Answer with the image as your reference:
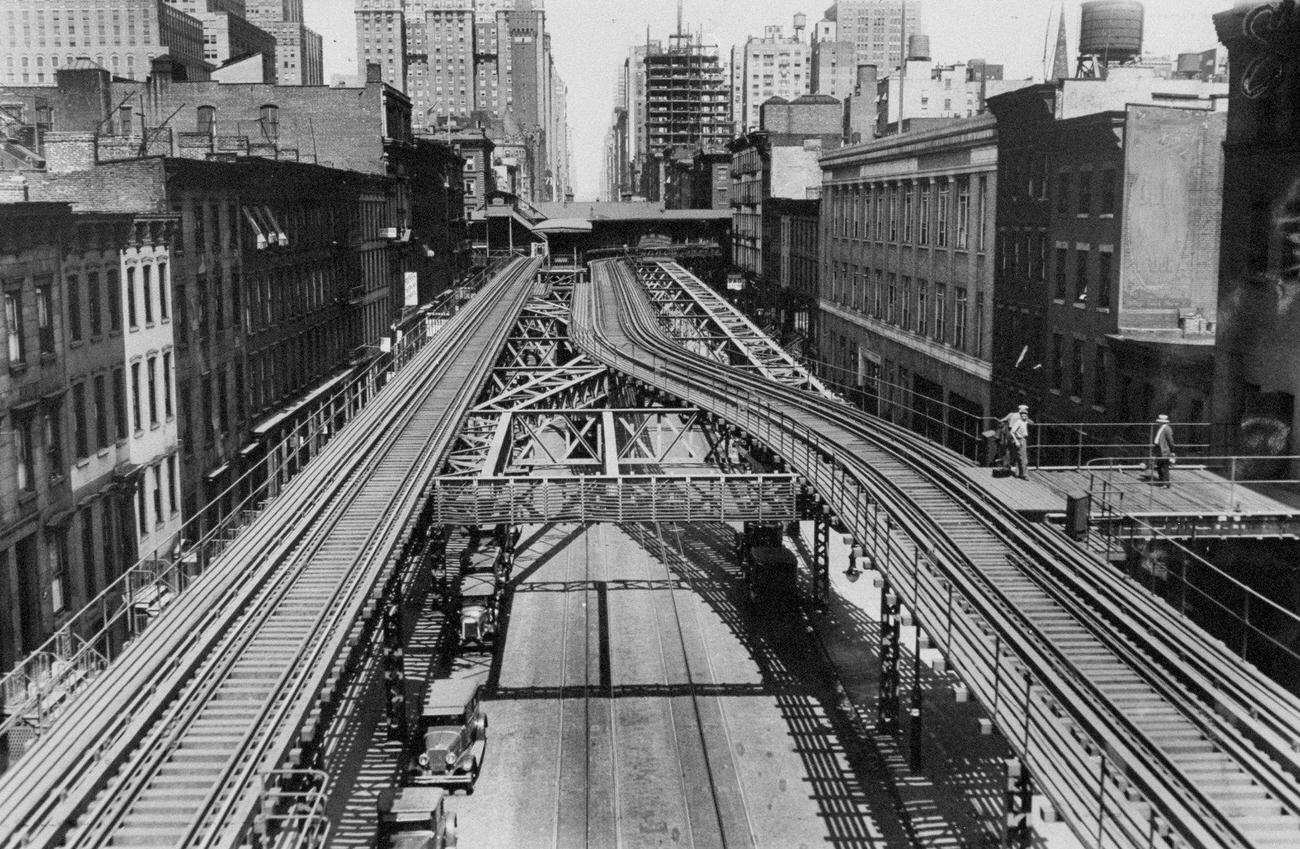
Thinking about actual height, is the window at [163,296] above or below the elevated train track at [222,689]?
above

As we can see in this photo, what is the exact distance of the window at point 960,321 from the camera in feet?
172

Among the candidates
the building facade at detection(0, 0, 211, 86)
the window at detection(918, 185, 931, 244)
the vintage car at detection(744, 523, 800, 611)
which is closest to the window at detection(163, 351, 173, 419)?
the vintage car at detection(744, 523, 800, 611)

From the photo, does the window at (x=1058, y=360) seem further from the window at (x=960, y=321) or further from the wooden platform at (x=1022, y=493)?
the wooden platform at (x=1022, y=493)

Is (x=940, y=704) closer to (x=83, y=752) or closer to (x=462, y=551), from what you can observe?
(x=462, y=551)

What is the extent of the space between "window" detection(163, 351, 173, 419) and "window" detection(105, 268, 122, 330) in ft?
10.7

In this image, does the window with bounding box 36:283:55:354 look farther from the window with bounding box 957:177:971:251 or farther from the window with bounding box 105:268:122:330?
the window with bounding box 957:177:971:251

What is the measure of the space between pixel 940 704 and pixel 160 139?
42.3 metres

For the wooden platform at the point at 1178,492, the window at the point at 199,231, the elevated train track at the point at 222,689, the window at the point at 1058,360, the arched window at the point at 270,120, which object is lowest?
the elevated train track at the point at 222,689

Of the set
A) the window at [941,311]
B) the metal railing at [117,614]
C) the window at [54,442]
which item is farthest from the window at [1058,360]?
the window at [54,442]

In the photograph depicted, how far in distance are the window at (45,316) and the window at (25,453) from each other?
203 centimetres

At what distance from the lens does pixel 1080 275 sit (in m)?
41.5

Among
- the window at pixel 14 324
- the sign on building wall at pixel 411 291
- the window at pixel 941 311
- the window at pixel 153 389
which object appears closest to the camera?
the window at pixel 14 324

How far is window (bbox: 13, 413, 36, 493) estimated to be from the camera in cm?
2870

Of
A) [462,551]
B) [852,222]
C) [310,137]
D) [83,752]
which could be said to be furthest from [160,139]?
[83,752]
